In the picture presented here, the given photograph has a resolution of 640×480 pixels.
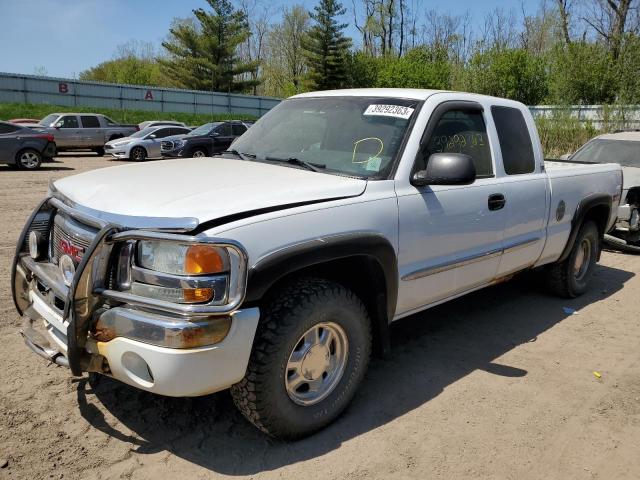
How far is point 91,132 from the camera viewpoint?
75.3 feet

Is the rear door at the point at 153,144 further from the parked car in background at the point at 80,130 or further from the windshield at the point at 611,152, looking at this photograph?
the windshield at the point at 611,152

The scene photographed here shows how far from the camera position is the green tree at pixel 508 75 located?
36.9 m

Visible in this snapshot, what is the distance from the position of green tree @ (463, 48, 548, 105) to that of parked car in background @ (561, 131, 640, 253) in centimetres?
2885

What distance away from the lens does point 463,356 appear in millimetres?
4285

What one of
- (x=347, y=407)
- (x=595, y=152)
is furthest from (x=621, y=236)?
(x=347, y=407)

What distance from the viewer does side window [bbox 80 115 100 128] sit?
22.9 m

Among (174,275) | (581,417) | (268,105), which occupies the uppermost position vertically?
(268,105)

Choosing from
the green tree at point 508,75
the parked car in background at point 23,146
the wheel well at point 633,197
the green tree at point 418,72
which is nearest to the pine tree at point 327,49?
the green tree at point 418,72

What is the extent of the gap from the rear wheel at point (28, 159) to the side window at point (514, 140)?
15595 millimetres

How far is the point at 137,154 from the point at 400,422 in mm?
19559

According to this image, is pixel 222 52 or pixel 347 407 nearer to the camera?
pixel 347 407

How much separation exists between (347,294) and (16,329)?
9.20ft

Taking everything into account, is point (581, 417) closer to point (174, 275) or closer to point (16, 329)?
point (174, 275)

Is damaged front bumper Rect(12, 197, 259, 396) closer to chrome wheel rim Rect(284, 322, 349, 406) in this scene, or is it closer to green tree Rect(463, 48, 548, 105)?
chrome wheel rim Rect(284, 322, 349, 406)
